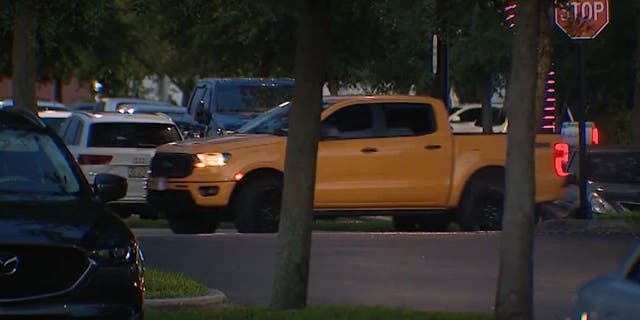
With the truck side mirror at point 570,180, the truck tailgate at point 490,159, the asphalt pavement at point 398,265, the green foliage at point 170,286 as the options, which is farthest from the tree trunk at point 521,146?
the truck side mirror at point 570,180

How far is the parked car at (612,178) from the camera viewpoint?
21469mm

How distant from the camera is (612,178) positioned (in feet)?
72.7

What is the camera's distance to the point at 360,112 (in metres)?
18.4

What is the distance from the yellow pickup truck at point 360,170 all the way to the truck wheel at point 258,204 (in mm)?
12

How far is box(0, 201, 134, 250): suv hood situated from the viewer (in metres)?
8.45

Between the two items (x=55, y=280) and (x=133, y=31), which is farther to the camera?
(x=133, y=31)

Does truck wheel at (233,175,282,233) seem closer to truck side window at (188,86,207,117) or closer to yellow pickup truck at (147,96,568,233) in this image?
yellow pickup truck at (147,96,568,233)

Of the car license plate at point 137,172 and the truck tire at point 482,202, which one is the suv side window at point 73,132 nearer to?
the car license plate at point 137,172

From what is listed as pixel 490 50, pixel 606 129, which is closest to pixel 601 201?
pixel 490 50

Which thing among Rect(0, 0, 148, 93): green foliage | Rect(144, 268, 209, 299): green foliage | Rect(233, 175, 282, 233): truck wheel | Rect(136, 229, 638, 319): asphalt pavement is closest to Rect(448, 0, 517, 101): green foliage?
Rect(0, 0, 148, 93): green foliage

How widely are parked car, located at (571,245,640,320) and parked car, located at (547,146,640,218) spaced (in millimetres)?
14005

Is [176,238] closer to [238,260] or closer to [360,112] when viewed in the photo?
[238,260]

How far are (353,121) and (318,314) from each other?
27.6 ft

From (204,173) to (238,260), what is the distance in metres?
3.30
